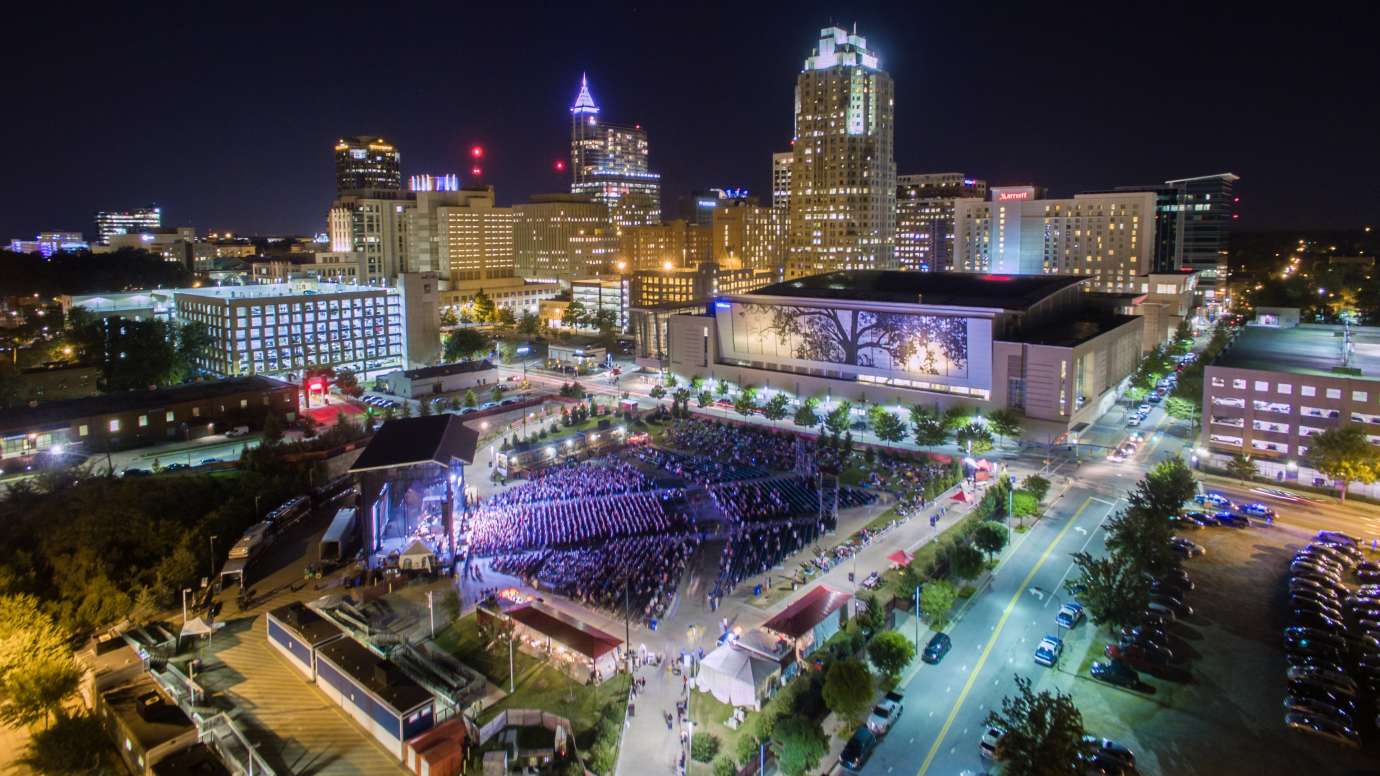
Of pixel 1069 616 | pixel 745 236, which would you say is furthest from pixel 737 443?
pixel 745 236

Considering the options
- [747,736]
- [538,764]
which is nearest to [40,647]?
[538,764]

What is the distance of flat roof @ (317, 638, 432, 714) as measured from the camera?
55.3 ft

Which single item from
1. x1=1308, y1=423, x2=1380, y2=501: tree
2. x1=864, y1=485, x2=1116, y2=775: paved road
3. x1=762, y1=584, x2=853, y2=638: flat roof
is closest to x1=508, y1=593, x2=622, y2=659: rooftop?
x1=762, y1=584, x2=853, y2=638: flat roof

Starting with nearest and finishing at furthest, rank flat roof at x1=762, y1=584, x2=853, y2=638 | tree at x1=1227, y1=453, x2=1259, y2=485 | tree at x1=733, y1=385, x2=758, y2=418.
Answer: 1. flat roof at x1=762, y1=584, x2=853, y2=638
2. tree at x1=1227, y1=453, x2=1259, y2=485
3. tree at x1=733, y1=385, x2=758, y2=418

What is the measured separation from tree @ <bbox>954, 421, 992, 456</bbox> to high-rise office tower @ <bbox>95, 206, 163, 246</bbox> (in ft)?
565

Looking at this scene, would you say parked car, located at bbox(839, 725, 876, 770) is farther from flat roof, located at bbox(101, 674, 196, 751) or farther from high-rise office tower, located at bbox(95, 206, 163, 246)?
high-rise office tower, located at bbox(95, 206, 163, 246)

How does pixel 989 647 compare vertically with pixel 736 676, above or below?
below

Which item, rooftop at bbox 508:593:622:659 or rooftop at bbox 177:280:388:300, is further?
rooftop at bbox 177:280:388:300

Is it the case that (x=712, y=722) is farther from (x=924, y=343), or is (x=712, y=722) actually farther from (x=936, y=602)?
(x=924, y=343)

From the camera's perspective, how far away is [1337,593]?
2292cm

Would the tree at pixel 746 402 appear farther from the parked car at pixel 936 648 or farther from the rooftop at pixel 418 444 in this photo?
the parked car at pixel 936 648

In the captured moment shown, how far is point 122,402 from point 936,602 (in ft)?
130

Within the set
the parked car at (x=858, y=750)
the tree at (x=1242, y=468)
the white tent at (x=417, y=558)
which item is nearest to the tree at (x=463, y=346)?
the white tent at (x=417, y=558)

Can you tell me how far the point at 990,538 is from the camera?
25.1 m
